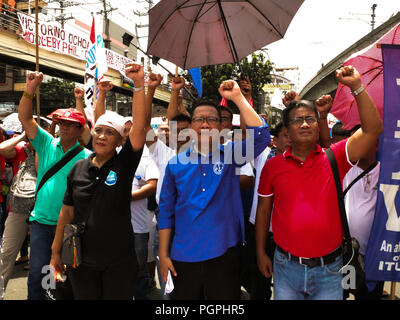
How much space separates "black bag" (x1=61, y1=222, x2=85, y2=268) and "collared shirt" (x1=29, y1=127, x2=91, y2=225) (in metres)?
0.67

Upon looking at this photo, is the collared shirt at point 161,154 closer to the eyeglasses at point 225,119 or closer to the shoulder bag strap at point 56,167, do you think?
the eyeglasses at point 225,119

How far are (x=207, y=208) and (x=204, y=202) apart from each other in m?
0.05

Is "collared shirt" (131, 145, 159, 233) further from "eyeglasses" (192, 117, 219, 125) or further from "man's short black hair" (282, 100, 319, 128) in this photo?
"man's short black hair" (282, 100, 319, 128)

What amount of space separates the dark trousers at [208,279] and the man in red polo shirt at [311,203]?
11.2 inches

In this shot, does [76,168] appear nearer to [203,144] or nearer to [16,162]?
[203,144]

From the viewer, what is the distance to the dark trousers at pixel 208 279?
6.48ft

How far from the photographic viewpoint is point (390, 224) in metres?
2.16

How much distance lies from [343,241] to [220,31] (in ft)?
6.72

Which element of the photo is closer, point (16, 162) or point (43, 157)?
point (43, 157)

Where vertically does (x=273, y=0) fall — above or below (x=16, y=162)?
above

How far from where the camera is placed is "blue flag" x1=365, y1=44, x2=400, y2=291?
7.04 ft

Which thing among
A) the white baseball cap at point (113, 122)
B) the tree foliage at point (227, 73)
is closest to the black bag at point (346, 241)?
the white baseball cap at point (113, 122)
